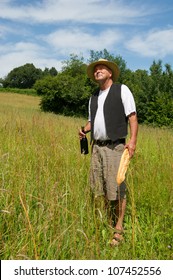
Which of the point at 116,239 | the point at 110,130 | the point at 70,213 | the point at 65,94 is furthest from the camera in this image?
the point at 65,94

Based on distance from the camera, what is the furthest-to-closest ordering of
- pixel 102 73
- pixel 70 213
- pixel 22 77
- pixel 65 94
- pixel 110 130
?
1. pixel 22 77
2. pixel 65 94
3. pixel 102 73
4. pixel 110 130
5. pixel 70 213

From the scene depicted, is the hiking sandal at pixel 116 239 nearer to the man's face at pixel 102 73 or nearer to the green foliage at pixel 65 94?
the man's face at pixel 102 73

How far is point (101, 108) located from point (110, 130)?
254mm

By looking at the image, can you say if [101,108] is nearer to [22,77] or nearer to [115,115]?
[115,115]

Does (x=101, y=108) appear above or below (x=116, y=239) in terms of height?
above

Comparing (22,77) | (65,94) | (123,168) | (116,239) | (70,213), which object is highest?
(22,77)

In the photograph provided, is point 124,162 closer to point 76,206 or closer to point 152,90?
point 76,206

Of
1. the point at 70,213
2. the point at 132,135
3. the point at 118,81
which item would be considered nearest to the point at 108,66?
the point at 132,135

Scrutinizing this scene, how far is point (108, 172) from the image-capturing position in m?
2.89

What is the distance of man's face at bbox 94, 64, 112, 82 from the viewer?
295 centimetres

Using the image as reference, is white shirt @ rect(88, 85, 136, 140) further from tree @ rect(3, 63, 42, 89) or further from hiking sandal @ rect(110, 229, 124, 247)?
tree @ rect(3, 63, 42, 89)

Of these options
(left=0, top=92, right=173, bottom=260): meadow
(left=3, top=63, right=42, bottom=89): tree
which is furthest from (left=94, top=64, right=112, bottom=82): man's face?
(left=3, top=63, right=42, bottom=89): tree

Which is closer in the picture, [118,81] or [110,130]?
[110,130]

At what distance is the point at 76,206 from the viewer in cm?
250
